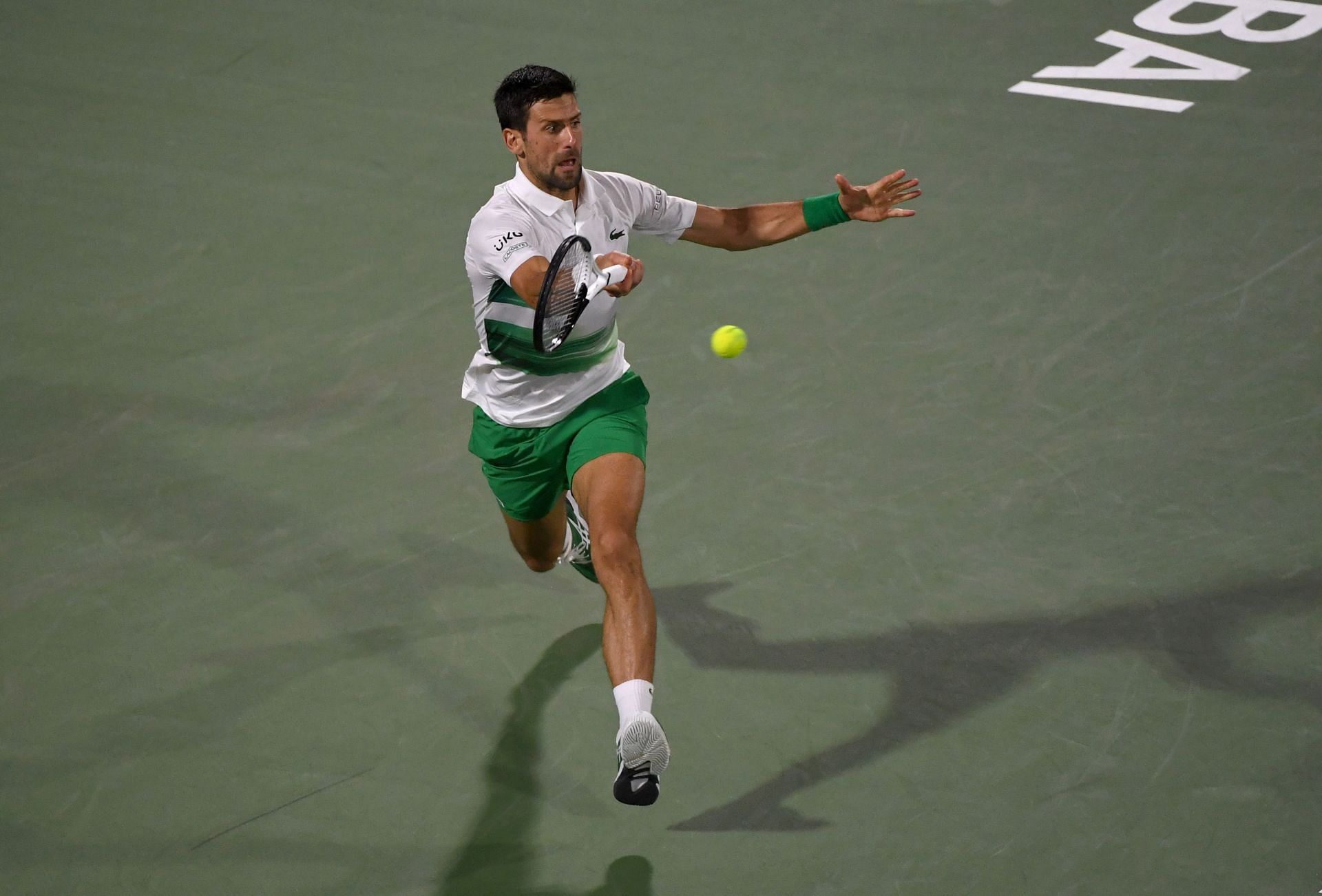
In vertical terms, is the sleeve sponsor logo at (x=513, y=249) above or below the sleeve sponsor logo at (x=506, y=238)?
below

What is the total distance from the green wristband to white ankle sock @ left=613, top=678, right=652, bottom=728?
72.9 inches

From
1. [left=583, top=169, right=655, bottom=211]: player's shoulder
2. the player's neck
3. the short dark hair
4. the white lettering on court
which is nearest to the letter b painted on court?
the white lettering on court

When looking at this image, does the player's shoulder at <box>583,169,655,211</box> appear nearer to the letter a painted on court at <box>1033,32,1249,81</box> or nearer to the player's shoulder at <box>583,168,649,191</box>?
the player's shoulder at <box>583,168,649,191</box>

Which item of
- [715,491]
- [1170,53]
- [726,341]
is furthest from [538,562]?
[1170,53]

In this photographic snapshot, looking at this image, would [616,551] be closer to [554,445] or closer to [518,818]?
[554,445]

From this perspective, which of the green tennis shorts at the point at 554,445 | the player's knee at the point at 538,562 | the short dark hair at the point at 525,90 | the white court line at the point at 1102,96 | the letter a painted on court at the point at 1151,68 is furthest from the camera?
the letter a painted on court at the point at 1151,68

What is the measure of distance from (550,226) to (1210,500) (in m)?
2.79

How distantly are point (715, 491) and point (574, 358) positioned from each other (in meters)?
1.24

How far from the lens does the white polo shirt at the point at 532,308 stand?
15.9 ft

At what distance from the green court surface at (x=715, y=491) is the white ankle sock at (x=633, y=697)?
50cm

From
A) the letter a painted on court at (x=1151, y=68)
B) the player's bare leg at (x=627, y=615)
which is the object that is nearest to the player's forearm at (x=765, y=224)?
the player's bare leg at (x=627, y=615)

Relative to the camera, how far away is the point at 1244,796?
178 inches

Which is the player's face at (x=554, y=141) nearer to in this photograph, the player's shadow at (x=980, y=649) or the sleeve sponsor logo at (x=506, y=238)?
the sleeve sponsor logo at (x=506, y=238)

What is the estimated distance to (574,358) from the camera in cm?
505
